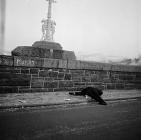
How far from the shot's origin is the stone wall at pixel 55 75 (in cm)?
483

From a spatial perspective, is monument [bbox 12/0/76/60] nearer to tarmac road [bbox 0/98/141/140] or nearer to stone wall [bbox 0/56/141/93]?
stone wall [bbox 0/56/141/93]

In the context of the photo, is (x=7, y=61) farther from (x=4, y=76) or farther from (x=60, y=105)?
(x=60, y=105)

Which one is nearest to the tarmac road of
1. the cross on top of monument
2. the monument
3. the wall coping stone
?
the wall coping stone

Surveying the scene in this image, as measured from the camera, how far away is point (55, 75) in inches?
222

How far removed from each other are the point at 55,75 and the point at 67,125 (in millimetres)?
3126

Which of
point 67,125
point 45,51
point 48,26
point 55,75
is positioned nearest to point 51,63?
point 55,75

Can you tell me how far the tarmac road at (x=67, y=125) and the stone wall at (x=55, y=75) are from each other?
1.87 m

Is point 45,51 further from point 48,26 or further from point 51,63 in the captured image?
point 48,26

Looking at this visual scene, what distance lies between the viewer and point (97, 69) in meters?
6.50

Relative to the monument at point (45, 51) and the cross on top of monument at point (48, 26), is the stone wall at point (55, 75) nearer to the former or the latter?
the monument at point (45, 51)

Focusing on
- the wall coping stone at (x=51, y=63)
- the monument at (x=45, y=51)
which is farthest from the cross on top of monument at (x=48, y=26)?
the wall coping stone at (x=51, y=63)

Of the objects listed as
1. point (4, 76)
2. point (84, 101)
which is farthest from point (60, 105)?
point (4, 76)

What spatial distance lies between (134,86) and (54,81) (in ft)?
15.0

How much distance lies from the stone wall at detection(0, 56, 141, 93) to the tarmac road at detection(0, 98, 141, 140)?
187 centimetres
